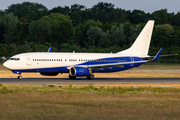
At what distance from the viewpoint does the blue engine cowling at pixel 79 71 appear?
143 ft

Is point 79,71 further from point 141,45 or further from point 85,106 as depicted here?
point 85,106

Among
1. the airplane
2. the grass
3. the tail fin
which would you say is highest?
the tail fin

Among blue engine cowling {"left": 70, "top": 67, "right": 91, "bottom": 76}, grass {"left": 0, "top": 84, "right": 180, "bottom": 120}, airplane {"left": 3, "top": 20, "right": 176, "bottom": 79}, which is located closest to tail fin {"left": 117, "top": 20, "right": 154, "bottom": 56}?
airplane {"left": 3, "top": 20, "right": 176, "bottom": 79}

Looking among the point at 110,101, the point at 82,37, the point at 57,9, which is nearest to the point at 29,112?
the point at 110,101

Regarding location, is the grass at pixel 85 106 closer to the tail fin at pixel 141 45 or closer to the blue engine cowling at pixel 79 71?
the blue engine cowling at pixel 79 71

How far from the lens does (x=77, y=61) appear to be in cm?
4616

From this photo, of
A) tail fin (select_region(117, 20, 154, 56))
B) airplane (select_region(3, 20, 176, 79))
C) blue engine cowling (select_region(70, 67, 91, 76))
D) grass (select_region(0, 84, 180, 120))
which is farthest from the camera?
A: tail fin (select_region(117, 20, 154, 56))

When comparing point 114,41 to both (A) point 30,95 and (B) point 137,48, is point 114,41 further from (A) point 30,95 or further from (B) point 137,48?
(A) point 30,95

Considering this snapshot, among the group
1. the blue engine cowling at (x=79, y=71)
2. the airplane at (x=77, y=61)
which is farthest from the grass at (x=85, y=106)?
the blue engine cowling at (x=79, y=71)

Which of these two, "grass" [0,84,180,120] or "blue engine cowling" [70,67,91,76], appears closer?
"grass" [0,84,180,120]

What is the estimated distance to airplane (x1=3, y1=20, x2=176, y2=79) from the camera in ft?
141

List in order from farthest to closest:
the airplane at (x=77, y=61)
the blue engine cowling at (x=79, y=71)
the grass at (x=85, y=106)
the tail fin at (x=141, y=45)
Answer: the tail fin at (x=141, y=45)
the blue engine cowling at (x=79, y=71)
the airplane at (x=77, y=61)
the grass at (x=85, y=106)

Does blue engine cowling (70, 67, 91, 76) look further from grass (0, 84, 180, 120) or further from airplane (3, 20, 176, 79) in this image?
grass (0, 84, 180, 120)

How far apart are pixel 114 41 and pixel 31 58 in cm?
9069
